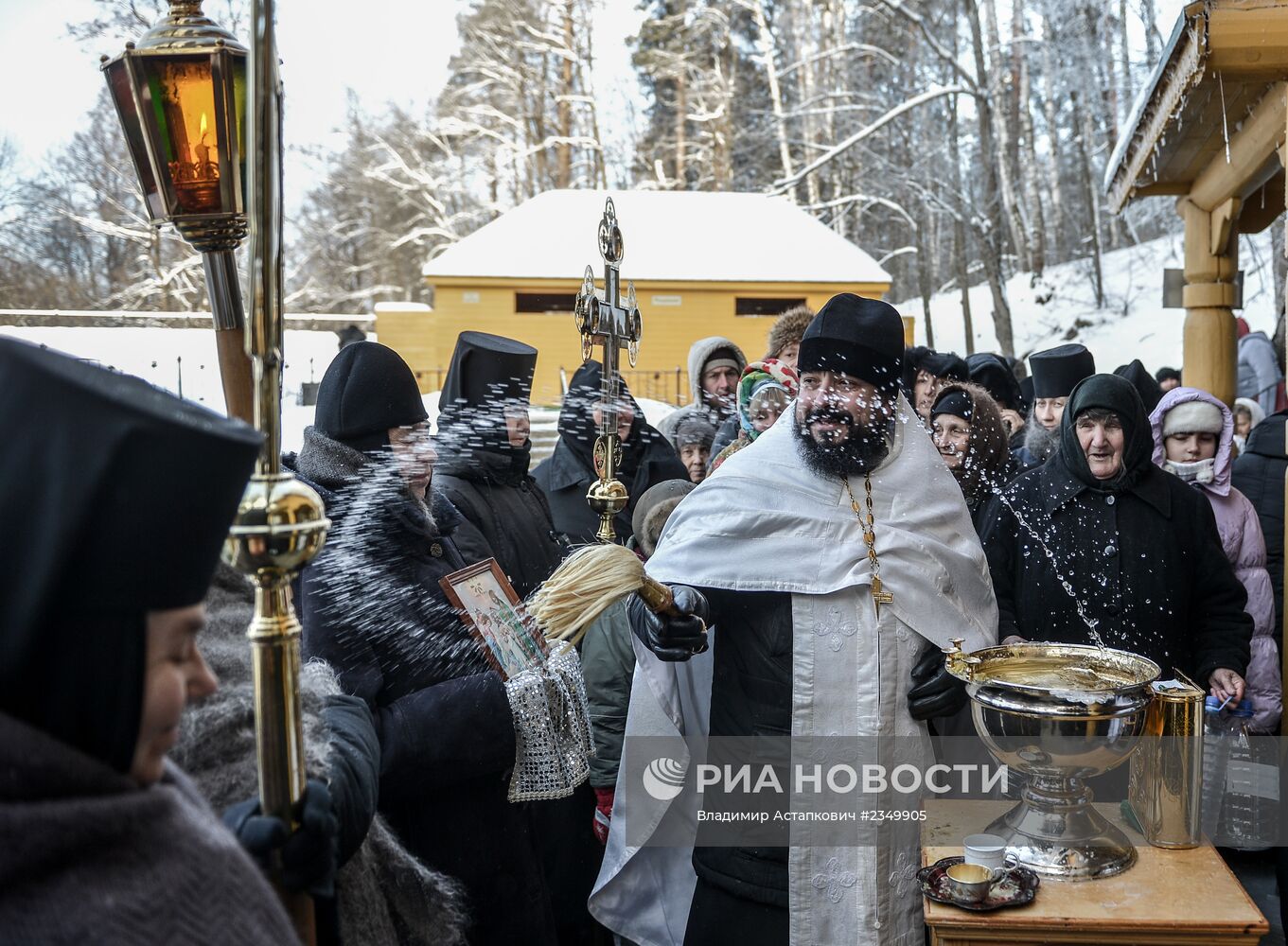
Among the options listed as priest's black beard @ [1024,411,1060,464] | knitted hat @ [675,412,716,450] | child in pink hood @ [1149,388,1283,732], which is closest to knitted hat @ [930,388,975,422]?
child in pink hood @ [1149,388,1283,732]

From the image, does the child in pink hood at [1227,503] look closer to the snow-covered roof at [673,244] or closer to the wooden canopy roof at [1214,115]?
the wooden canopy roof at [1214,115]

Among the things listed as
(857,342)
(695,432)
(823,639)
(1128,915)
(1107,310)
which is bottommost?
(1128,915)

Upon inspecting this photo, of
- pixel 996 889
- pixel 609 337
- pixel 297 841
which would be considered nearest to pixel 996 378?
pixel 609 337

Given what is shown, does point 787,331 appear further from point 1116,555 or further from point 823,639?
point 823,639

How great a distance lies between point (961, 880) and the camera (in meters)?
2.42

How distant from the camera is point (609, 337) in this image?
3055 mm

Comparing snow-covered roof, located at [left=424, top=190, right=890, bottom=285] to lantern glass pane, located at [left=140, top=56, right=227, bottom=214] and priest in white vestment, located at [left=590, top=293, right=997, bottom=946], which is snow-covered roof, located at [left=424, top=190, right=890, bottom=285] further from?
lantern glass pane, located at [left=140, top=56, right=227, bottom=214]

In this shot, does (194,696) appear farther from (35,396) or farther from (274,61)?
(274,61)

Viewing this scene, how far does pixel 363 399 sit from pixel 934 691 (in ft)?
5.38

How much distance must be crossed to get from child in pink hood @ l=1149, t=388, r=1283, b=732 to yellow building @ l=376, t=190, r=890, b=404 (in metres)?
16.0

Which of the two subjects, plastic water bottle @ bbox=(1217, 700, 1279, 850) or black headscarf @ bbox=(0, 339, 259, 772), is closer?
black headscarf @ bbox=(0, 339, 259, 772)

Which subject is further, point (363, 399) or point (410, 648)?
point (363, 399)

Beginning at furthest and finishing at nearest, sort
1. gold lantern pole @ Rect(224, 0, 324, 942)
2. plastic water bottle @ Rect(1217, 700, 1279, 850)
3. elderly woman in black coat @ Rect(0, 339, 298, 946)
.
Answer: plastic water bottle @ Rect(1217, 700, 1279, 850) < gold lantern pole @ Rect(224, 0, 324, 942) < elderly woman in black coat @ Rect(0, 339, 298, 946)

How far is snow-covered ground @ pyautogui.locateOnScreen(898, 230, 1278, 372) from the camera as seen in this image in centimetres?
2241
